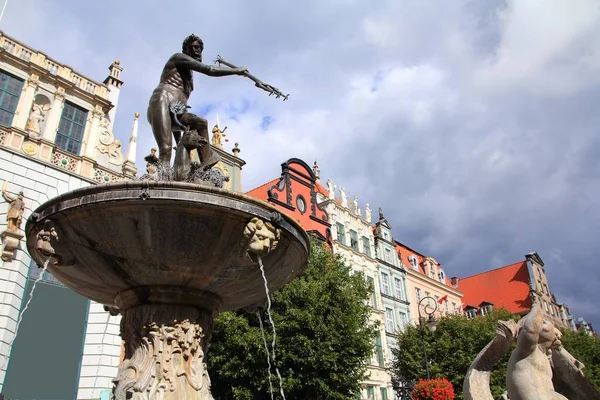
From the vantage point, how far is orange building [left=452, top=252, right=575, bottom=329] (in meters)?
50.1

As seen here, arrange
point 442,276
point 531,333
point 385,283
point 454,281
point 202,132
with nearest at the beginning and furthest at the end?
point 531,333, point 202,132, point 385,283, point 442,276, point 454,281

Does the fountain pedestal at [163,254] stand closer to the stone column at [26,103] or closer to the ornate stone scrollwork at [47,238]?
the ornate stone scrollwork at [47,238]

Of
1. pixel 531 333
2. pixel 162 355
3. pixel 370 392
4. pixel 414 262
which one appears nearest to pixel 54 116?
pixel 162 355

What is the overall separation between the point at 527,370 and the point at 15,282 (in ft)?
46.6

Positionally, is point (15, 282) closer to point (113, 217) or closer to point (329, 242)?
point (113, 217)

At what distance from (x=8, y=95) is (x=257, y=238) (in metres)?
15.5

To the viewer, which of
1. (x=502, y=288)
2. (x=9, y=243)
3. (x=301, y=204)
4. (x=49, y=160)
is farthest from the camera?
(x=502, y=288)

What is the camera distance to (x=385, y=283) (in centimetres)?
3609

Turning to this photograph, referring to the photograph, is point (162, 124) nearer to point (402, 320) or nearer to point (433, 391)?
point (433, 391)

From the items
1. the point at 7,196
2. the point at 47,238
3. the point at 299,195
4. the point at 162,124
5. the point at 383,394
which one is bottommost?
the point at 47,238

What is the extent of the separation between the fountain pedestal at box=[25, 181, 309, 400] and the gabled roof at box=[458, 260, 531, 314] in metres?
50.6

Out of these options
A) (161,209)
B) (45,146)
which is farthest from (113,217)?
(45,146)

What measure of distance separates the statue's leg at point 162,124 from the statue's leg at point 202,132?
0.23 metres

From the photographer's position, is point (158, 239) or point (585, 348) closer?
point (158, 239)
